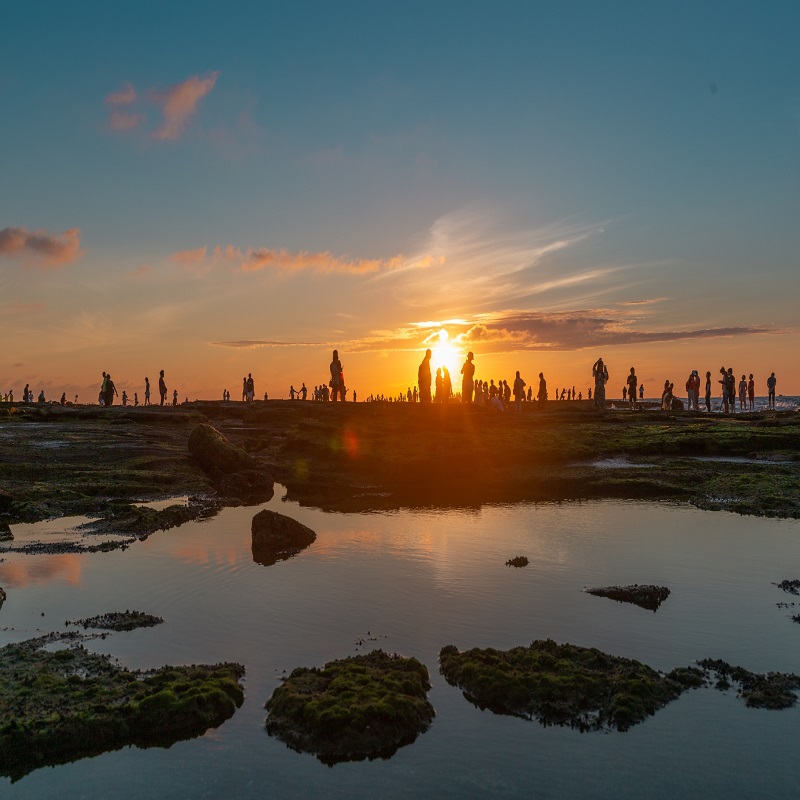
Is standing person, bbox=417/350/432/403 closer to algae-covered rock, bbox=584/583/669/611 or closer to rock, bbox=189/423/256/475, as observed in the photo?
rock, bbox=189/423/256/475

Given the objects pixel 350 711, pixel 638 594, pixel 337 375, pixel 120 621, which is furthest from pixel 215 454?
pixel 350 711

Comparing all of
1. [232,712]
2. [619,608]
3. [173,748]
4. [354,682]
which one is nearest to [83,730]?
[173,748]

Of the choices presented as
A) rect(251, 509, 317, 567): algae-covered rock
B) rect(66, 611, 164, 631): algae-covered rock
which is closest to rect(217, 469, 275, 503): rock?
rect(251, 509, 317, 567): algae-covered rock

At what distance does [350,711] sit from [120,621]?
4.80 meters

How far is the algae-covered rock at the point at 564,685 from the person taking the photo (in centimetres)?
783

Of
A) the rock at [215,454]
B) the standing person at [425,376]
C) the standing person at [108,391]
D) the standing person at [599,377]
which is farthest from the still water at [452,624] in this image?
the standing person at [108,391]

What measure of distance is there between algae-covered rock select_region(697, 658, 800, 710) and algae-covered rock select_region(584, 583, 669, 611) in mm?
2467

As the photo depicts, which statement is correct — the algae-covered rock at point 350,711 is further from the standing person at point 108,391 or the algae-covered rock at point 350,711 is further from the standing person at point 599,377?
the standing person at point 108,391

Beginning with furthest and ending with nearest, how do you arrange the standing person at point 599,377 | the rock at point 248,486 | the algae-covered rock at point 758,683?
the standing person at point 599,377 < the rock at point 248,486 < the algae-covered rock at point 758,683

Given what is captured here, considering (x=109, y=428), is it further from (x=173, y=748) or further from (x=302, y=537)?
(x=173, y=748)

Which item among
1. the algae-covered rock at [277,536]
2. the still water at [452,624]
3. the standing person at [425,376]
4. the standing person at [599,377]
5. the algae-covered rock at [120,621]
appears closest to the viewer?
the still water at [452,624]

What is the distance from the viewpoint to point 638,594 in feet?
39.4

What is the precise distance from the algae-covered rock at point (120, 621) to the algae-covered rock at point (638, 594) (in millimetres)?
7011

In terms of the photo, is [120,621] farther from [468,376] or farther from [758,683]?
[468,376]
